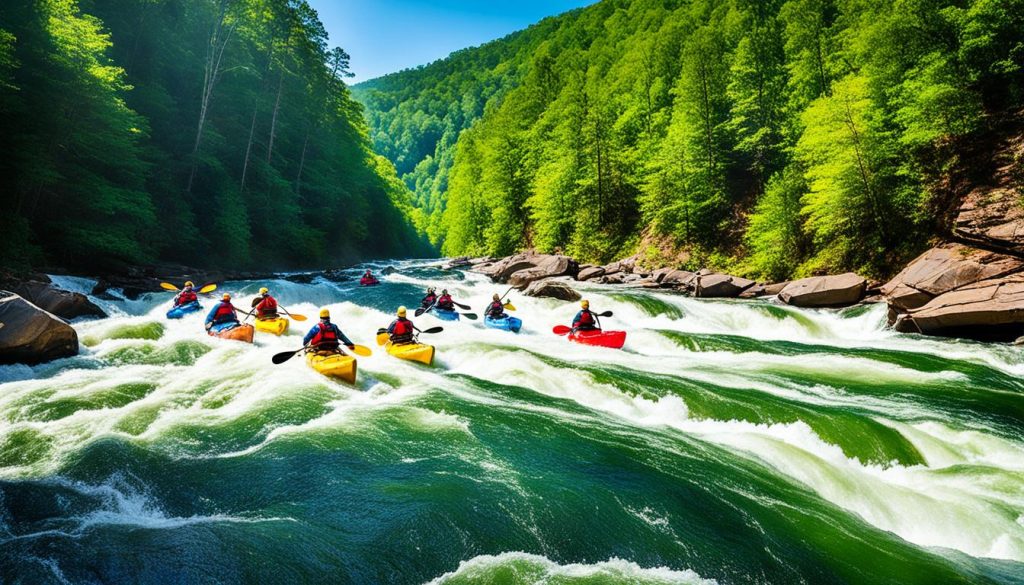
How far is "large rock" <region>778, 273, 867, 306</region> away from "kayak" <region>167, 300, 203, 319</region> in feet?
68.9

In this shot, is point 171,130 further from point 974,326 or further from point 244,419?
point 974,326

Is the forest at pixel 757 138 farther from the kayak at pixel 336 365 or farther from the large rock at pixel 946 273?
the kayak at pixel 336 365

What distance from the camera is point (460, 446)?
585 centimetres

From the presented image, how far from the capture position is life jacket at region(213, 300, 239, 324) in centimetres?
1233

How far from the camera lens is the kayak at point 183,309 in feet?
45.6

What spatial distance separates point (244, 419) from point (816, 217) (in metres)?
23.1

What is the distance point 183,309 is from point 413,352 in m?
8.57

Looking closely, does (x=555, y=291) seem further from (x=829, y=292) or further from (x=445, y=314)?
(x=829, y=292)

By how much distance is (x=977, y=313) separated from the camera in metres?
12.3

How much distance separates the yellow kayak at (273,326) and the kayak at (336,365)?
15.1 ft

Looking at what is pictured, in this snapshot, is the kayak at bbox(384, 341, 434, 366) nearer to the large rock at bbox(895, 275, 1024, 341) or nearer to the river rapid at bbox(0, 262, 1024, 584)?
the river rapid at bbox(0, 262, 1024, 584)

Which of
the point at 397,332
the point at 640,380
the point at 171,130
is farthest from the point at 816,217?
the point at 171,130

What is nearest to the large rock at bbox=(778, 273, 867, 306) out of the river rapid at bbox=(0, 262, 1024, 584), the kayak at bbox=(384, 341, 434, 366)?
the river rapid at bbox=(0, 262, 1024, 584)

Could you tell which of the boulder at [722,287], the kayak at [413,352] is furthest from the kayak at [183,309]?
the boulder at [722,287]
